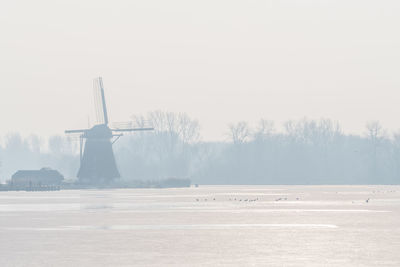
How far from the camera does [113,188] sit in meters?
141

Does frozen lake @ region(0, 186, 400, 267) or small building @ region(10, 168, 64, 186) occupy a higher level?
small building @ region(10, 168, 64, 186)

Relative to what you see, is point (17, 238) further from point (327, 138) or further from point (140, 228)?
point (327, 138)

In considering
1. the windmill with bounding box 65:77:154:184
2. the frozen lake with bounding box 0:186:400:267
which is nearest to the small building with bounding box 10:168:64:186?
the windmill with bounding box 65:77:154:184

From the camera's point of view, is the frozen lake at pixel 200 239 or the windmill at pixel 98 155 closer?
the frozen lake at pixel 200 239

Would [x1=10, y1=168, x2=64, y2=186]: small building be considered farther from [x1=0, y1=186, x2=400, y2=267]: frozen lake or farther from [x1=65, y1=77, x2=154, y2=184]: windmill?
[x1=0, y1=186, x2=400, y2=267]: frozen lake

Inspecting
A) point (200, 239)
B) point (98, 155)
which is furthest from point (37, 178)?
point (200, 239)

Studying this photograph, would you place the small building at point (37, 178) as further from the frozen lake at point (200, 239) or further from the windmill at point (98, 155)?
the frozen lake at point (200, 239)

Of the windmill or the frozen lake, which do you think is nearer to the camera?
the frozen lake

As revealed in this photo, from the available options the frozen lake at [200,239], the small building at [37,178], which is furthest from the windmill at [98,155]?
the frozen lake at [200,239]

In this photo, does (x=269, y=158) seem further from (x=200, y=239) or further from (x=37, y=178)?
(x=200, y=239)

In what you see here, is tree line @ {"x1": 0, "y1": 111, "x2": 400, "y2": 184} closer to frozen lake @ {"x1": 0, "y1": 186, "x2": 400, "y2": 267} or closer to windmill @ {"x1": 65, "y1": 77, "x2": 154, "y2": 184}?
windmill @ {"x1": 65, "y1": 77, "x2": 154, "y2": 184}

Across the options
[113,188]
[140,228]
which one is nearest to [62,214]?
[140,228]

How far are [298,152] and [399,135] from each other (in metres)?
18.1

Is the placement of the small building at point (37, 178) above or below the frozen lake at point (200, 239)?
above
